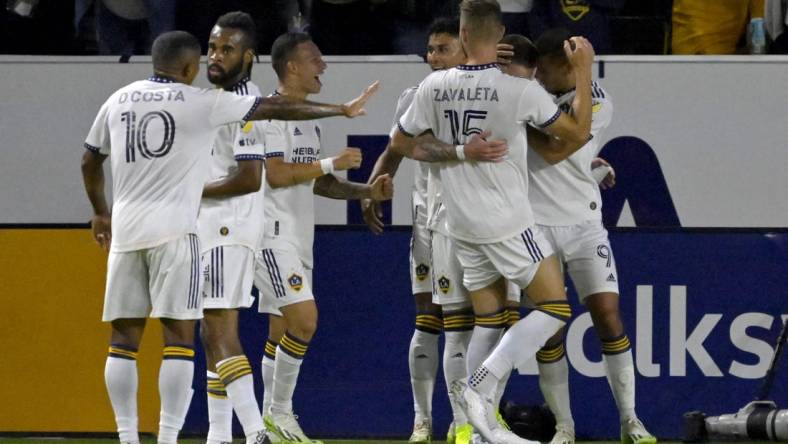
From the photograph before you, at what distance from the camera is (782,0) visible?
10.4 m

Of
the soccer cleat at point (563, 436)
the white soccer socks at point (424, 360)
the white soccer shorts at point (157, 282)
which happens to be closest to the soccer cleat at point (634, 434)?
the soccer cleat at point (563, 436)

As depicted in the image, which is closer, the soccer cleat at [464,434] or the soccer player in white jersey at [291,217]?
the soccer cleat at [464,434]

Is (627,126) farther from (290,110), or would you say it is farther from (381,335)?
(290,110)

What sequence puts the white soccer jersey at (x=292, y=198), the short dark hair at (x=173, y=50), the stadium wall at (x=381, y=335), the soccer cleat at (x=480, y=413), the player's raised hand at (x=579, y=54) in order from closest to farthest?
the short dark hair at (x=173, y=50), the soccer cleat at (x=480, y=413), the player's raised hand at (x=579, y=54), the white soccer jersey at (x=292, y=198), the stadium wall at (x=381, y=335)

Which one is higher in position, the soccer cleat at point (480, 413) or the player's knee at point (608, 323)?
the player's knee at point (608, 323)

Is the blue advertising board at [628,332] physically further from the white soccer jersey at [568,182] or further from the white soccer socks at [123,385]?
the white soccer socks at [123,385]

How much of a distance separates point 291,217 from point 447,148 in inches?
53.7

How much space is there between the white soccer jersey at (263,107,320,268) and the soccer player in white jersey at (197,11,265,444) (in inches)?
21.5

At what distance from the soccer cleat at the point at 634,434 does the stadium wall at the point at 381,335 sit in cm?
110

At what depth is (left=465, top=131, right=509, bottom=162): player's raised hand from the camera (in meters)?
7.56

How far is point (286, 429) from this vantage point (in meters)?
8.62

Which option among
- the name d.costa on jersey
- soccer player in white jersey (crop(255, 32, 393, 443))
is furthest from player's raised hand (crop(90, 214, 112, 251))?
soccer player in white jersey (crop(255, 32, 393, 443))

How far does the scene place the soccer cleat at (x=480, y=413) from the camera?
7.50 meters

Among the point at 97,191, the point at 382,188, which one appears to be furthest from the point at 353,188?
the point at 97,191
